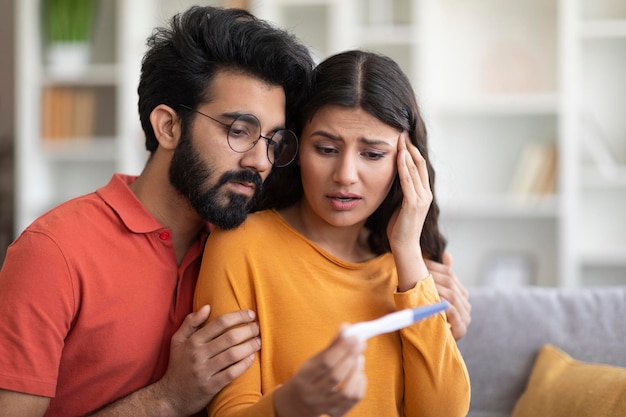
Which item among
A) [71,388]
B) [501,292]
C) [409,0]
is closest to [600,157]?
[409,0]

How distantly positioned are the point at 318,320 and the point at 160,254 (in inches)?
14.5

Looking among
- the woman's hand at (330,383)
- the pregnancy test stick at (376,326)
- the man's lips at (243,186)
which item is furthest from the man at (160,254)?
the pregnancy test stick at (376,326)

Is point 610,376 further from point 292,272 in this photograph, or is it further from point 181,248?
point 181,248

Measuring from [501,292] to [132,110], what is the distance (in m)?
2.70

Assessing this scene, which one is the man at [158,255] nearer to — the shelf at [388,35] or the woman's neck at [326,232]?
the woman's neck at [326,232]

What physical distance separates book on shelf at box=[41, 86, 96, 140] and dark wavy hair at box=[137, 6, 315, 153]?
9.12ft

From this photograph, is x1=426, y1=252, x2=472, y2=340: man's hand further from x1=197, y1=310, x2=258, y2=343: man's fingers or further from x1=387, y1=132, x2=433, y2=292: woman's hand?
x1=197, y1=310, x2=258, y2=343: man's fingers

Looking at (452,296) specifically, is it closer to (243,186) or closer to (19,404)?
(243,186)

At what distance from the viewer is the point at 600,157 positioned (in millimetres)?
4227

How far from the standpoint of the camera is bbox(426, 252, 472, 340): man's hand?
190 cm

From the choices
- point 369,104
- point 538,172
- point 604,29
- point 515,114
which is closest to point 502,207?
point 538,172

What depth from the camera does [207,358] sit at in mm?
1649

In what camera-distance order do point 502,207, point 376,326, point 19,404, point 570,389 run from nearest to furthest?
point 376,326
point 19,404
point 570,389
point 502,207

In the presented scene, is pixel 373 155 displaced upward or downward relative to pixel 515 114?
downward
